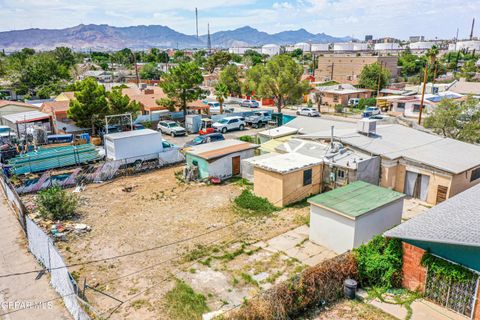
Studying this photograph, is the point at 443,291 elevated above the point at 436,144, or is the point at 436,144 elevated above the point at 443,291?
the point at 436,144

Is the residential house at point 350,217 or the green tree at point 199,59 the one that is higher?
the green tree at point 199,59

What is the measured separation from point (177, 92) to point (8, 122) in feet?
55.6

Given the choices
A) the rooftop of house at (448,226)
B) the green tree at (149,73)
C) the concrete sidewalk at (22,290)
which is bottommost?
the concrete sidewalk at (22,290)

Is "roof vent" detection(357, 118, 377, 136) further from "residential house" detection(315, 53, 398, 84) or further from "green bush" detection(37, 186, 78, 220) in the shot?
"residential house" detection(315, 53, 398, 84)

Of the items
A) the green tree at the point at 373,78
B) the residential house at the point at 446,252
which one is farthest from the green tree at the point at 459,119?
the green tree at the point at 373,78

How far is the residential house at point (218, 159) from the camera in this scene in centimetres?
2295

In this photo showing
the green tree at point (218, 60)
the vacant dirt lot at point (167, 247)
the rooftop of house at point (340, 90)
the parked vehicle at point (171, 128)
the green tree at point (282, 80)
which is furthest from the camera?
the green tree at point (218, 60)

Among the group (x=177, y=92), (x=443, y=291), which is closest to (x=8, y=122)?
(x=177, y=92)

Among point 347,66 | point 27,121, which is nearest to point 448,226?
point 27,121

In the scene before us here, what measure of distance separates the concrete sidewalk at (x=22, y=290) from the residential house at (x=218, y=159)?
34.6 ft

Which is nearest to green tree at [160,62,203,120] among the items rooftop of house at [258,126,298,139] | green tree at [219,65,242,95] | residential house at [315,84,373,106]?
rooftop of house at [258,126,298,139]

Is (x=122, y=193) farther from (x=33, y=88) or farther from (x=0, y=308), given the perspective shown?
(x=33, y=88)

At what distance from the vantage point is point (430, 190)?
19391 millimetres

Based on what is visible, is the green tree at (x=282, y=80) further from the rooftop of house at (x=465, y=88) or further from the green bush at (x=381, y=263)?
the green bush at (x=381, y=263)
